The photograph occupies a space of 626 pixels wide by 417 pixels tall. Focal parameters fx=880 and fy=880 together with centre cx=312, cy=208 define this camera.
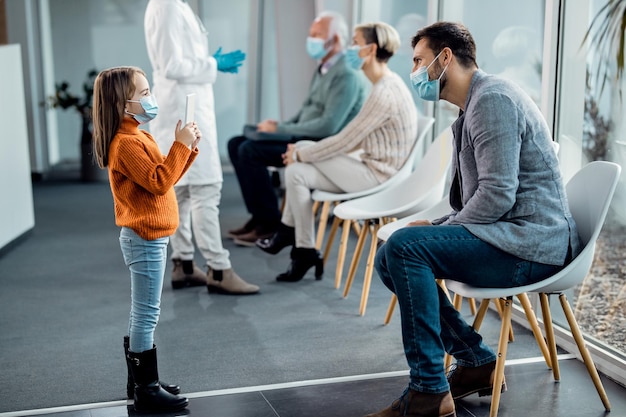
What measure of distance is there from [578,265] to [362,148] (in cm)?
199

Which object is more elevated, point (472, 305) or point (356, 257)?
point (356, 257)

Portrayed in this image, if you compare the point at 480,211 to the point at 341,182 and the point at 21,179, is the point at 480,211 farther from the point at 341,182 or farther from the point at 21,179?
the point at 21,179

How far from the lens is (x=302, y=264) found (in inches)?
186

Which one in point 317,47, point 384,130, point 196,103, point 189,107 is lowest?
point 384,130

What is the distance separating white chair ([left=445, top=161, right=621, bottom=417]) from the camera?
8.93 ft

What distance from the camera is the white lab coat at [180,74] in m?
4.20

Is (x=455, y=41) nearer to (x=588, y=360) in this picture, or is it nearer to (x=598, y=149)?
(x=598, y=149)

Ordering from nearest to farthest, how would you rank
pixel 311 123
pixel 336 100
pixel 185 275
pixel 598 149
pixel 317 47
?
1. pixel 598 149
2. pixel 185 275
3. pixel 336 100
4. pixel 311 123
5. pixel 317 47

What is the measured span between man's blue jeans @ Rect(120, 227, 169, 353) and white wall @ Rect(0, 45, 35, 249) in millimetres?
2889

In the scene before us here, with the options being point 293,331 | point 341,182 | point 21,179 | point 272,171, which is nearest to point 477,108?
point 293,331

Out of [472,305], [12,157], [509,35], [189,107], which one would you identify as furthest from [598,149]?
[12,157]

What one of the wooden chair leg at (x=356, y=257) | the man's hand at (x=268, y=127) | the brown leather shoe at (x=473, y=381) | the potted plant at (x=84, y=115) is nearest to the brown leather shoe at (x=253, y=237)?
the man's hand at (x=268, y=127)

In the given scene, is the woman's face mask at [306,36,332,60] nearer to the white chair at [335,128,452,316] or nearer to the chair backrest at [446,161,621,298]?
the white chair at [335,128,452,316]

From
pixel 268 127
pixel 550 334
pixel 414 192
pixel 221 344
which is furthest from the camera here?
pixel 268 127
